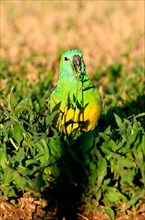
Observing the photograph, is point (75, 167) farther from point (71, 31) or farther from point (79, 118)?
point (71, 31)

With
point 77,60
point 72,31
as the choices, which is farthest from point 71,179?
point 72,31

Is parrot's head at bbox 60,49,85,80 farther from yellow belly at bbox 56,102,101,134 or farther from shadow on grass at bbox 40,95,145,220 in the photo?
shadow on grass at bbox 40,95,145,220

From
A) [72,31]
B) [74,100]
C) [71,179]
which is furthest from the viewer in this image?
[72,31]

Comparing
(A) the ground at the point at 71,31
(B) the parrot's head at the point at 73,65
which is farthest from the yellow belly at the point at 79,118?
(A) the ground at the point at 71,31

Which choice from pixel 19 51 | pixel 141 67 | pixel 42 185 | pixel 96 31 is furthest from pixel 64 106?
pixel 96 31

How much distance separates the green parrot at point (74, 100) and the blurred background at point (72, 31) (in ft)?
8.54

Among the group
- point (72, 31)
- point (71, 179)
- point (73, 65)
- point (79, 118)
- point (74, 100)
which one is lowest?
point (71, 179)

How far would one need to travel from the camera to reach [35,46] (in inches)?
361

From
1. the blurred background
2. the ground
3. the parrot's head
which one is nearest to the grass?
the parrot's head

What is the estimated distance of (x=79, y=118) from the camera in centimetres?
469

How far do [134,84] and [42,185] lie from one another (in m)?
3.81

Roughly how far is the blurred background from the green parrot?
2.60 meters

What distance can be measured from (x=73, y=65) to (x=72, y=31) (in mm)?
5027

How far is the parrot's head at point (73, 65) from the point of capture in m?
4.88
